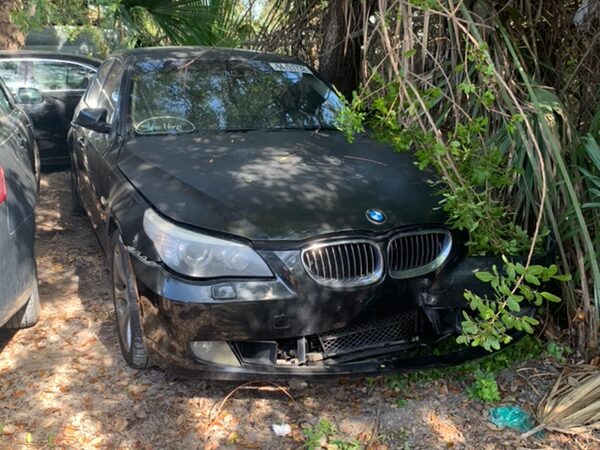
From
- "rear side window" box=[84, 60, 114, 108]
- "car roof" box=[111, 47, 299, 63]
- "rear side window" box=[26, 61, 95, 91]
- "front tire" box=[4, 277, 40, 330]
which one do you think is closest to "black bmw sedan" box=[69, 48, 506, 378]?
"front tire" box=[4, 277, 40, 330]

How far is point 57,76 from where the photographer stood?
7680mm

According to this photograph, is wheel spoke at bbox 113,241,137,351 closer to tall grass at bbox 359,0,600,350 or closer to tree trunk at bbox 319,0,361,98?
tall grass at bbox 359,0,600,350

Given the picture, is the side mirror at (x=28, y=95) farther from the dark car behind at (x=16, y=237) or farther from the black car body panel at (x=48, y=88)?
the black car body panel at (x=48, y=88)

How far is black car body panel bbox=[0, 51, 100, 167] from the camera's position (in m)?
7.46

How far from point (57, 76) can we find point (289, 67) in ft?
13.6

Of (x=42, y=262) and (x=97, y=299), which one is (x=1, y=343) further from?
(x=42, y=262)

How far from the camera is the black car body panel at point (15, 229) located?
10.4ft

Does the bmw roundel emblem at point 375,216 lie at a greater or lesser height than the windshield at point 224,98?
lesser

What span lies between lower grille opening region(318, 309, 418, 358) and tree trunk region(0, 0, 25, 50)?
309 inches

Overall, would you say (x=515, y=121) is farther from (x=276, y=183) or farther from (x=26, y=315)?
(x=26, y=315)

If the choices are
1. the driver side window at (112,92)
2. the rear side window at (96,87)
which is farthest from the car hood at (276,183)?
the rear side window at (96,87)

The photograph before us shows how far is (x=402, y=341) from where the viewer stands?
3154 millimetres

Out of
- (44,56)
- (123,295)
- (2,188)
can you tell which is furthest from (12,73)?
(123,295)

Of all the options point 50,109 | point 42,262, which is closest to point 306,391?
point 42,262
